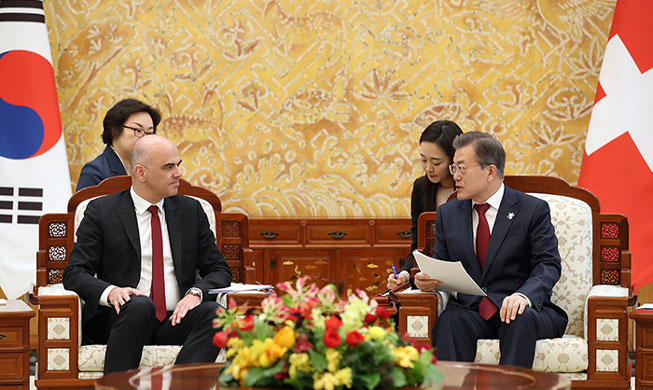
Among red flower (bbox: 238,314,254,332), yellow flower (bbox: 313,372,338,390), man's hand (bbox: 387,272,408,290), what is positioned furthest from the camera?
man's hand (bbox: 387,272,408,290)

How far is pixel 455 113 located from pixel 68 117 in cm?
268

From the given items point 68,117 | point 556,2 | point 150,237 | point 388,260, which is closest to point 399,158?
point 388,260

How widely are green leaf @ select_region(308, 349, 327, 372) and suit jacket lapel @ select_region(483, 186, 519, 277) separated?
1.70m

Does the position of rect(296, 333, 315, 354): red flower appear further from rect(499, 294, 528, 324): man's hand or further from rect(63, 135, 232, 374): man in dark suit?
rect(499, 294, 528, 324): man's hand

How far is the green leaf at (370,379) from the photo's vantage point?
2.47 metres

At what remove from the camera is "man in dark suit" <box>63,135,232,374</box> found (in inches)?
149

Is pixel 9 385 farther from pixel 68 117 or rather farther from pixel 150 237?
pixel 68 117

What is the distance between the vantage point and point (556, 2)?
21.4 feet

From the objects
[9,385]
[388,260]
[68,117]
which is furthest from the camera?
[68,117]

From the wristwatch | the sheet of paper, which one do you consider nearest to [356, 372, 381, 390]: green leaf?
the sheet of paper

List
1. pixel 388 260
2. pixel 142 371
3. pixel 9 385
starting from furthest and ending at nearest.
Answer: pixel 388 260
pixel 9 385
pixel 142 371

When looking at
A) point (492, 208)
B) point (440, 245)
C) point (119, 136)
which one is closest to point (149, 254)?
point (119, 136)

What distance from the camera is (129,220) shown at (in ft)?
13.3

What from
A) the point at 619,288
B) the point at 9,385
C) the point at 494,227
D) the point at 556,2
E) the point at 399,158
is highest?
the point at 556,2
